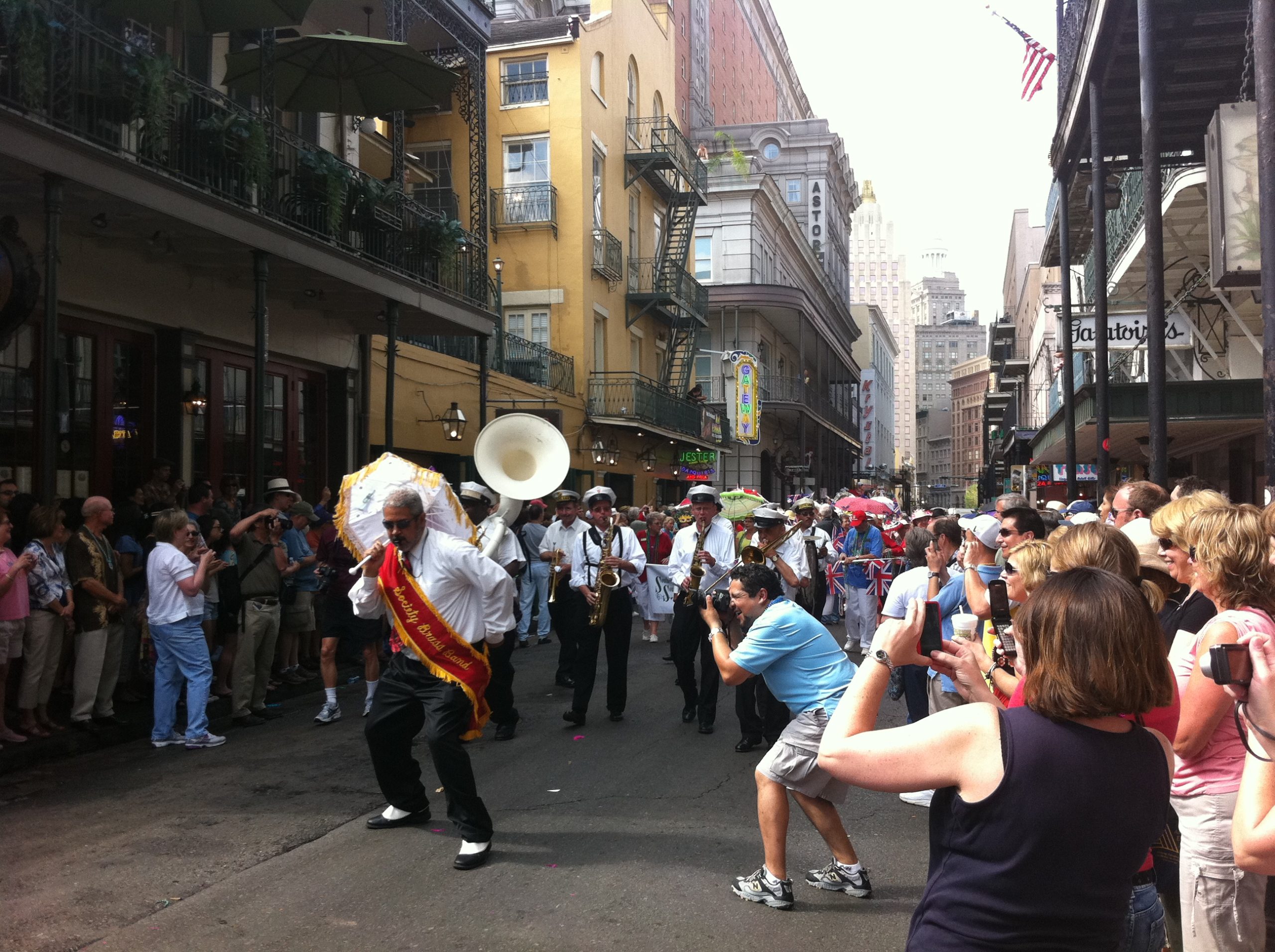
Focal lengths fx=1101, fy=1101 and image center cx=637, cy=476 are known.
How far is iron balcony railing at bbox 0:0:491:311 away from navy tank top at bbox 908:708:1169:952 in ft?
29.3

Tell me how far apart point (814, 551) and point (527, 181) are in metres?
15.1

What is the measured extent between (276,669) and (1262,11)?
9470 millimetres

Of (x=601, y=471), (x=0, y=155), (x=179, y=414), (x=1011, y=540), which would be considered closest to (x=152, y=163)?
(x=0, y=155)

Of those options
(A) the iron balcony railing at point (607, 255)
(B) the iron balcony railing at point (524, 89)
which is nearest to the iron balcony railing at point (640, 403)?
(A) the iron balcony railing at point (607, 255)

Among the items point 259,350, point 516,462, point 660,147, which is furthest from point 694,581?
point 660,147

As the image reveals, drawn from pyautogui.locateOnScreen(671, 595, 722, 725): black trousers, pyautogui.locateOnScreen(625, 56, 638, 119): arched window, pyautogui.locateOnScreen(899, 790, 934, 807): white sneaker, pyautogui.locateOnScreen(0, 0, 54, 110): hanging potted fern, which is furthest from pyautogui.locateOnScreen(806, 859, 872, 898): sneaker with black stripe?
pyautogui.locateOnScreen(625, 56, 638, 119): arched window

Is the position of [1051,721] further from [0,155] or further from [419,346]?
[419,346]

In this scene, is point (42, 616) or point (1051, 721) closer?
point (1051, 721)

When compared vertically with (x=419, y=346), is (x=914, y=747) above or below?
below

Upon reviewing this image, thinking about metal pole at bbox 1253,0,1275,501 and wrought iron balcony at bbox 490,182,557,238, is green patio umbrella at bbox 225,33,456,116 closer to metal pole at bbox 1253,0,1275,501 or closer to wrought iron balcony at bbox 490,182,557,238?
metal pole at bbox 1253,0,1275,501

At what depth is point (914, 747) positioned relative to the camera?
2236 mm

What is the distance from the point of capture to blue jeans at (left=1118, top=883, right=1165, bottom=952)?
Answer: 287 cm

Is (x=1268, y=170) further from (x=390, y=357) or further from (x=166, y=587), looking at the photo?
(x=390, y=357)

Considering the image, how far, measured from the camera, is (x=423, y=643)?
5793 millimetres
